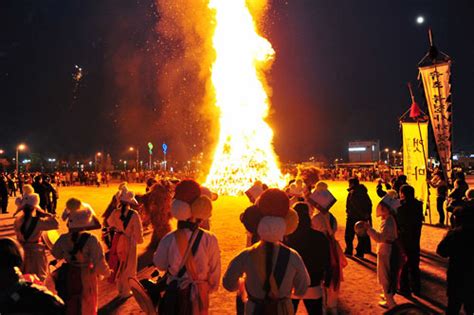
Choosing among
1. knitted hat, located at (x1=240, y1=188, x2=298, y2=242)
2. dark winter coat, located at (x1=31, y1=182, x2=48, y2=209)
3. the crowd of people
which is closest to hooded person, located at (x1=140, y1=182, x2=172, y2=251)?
the crowd of people

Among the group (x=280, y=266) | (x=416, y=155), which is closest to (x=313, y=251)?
(x=280, y=266)

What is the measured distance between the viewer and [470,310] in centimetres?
405

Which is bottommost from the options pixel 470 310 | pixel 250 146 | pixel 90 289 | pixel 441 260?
pixel 441 260

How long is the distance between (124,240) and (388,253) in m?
4.06

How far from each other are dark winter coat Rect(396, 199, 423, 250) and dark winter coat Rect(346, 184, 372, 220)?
2.67 m

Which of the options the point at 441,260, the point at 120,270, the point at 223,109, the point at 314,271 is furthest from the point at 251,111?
the point at 314,271

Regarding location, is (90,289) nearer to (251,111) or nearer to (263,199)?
(263,199)

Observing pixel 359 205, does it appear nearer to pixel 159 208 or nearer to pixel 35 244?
pixel 159 208

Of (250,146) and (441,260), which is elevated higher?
(250,146)

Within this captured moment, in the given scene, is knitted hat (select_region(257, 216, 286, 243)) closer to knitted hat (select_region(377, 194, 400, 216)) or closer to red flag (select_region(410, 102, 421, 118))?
knitted hat (select_region(377, 194, 400, 216))

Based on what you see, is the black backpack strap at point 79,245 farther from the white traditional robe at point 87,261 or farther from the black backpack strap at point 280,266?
the black backpack strap at point 280,266

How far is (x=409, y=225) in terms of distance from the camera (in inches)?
249

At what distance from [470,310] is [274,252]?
255 cm

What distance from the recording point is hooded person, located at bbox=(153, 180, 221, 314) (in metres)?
3.32
